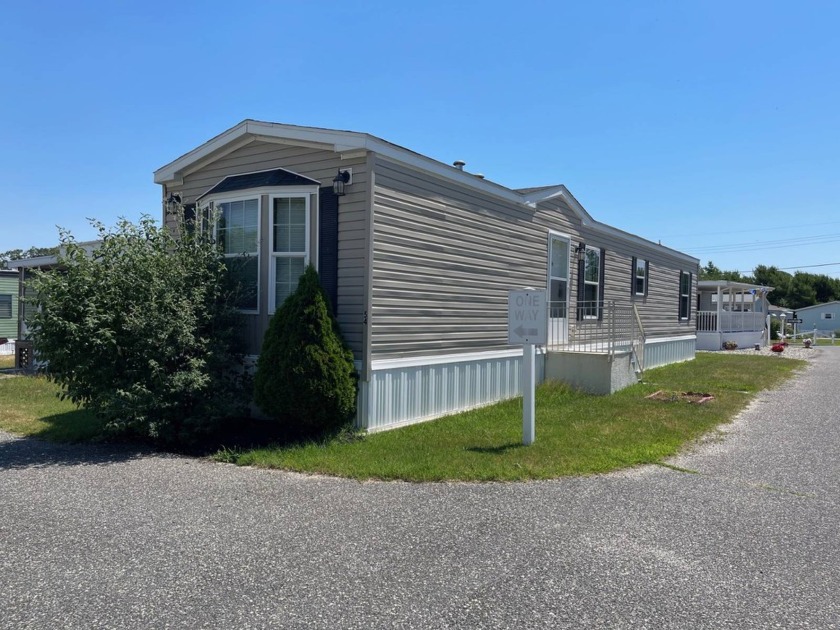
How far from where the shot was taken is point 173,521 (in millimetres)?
4703

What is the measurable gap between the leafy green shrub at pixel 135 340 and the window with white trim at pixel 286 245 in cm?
95

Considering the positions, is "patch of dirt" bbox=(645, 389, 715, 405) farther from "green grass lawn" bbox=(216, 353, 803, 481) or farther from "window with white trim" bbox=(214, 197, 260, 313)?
"window with white trim" bbox=(214, 197, 260, 313)

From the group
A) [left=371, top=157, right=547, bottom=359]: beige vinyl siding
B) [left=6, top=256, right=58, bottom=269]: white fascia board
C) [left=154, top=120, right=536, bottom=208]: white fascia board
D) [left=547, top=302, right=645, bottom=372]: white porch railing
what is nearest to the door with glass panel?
[left=547, top=302, right=645, bottom=372]: white porch railing

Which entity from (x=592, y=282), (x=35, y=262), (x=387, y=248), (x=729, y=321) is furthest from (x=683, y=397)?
(x=729, y=321)

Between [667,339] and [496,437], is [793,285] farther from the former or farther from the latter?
[496,437]

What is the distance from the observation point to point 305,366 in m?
6.81

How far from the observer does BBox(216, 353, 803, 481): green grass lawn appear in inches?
240

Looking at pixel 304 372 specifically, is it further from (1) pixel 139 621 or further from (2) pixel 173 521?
(1) pixel 139 621

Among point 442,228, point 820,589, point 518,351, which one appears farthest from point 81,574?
point 518,351

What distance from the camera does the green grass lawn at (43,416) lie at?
7.71m

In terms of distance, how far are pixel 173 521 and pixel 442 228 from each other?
5.31 metres

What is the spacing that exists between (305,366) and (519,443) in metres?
2.51

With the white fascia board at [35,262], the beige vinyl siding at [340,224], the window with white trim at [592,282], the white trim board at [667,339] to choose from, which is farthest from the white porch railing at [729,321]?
the white fascia board at [35,262]

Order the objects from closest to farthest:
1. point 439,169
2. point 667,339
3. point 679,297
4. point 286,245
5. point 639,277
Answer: point 286,245 → point 439,169 → point 639,277 → point 667,339 → point 679,297
